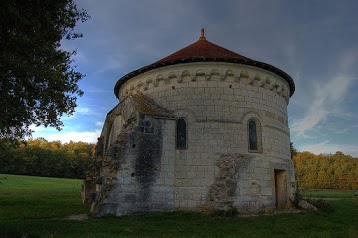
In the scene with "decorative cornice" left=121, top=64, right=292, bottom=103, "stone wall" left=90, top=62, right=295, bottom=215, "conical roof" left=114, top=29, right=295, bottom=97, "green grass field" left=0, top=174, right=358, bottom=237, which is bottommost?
"green grass field" left=0, top=174, right=358, bottom=237

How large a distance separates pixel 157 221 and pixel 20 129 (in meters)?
6.88

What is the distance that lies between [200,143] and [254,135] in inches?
99.4

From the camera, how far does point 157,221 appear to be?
35.4ft

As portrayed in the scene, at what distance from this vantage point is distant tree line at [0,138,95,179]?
60.2 m

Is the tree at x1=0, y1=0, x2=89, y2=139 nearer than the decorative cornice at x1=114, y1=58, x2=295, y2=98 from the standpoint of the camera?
Yes

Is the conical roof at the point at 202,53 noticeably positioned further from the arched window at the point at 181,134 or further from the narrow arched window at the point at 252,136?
the narrow arched window at the point at 252,136

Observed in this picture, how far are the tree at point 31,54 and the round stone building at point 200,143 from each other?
10.6 ft

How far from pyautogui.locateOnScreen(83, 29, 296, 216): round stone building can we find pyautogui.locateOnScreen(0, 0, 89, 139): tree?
3.22m

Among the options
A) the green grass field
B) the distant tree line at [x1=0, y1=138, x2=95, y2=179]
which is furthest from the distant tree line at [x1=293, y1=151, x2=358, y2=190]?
the green grass field

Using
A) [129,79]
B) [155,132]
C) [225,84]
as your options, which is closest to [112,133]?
[129,79]

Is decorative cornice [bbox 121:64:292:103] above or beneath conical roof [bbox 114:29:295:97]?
beneath

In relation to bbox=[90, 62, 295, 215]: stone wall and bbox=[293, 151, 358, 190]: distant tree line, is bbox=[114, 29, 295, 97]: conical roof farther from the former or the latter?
bbox=[293, 151, 358, 190]: distant tree line

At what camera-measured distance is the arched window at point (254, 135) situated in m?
13.5

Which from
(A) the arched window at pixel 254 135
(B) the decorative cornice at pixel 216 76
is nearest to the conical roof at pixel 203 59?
(B) the decorative cornice at pixel 216 76
